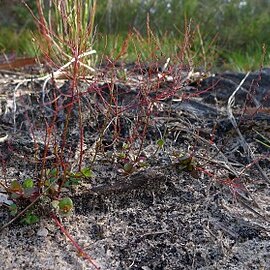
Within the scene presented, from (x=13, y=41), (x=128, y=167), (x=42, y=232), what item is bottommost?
(x=13, y=41)

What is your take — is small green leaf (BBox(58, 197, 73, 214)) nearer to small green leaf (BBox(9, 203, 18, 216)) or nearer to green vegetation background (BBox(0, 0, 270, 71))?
small green leaf (BBox(9, 203, 18, 216))

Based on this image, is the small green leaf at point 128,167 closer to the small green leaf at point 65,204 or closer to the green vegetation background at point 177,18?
the small green leaf at point 65,204

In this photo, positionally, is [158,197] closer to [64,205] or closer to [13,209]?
[64,205]

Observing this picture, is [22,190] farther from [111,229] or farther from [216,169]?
[216,169]

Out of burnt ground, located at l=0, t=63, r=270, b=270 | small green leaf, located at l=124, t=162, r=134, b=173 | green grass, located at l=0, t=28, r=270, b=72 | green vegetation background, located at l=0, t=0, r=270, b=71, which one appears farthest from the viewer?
green vegetation background, located at l=0, t=0, r=270, b=71

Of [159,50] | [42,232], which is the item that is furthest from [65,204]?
[159,50]

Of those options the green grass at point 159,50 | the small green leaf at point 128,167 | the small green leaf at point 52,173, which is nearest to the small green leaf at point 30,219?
the small green leaf at point 52,173

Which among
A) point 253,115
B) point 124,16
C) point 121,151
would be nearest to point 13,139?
point 121,151

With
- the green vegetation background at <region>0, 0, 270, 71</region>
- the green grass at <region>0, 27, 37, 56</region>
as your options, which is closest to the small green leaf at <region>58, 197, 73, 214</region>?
the green grass at <region>0, 27, 37, 56</region>

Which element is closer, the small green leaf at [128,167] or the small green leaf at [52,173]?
the small green leaf at [52,173]
